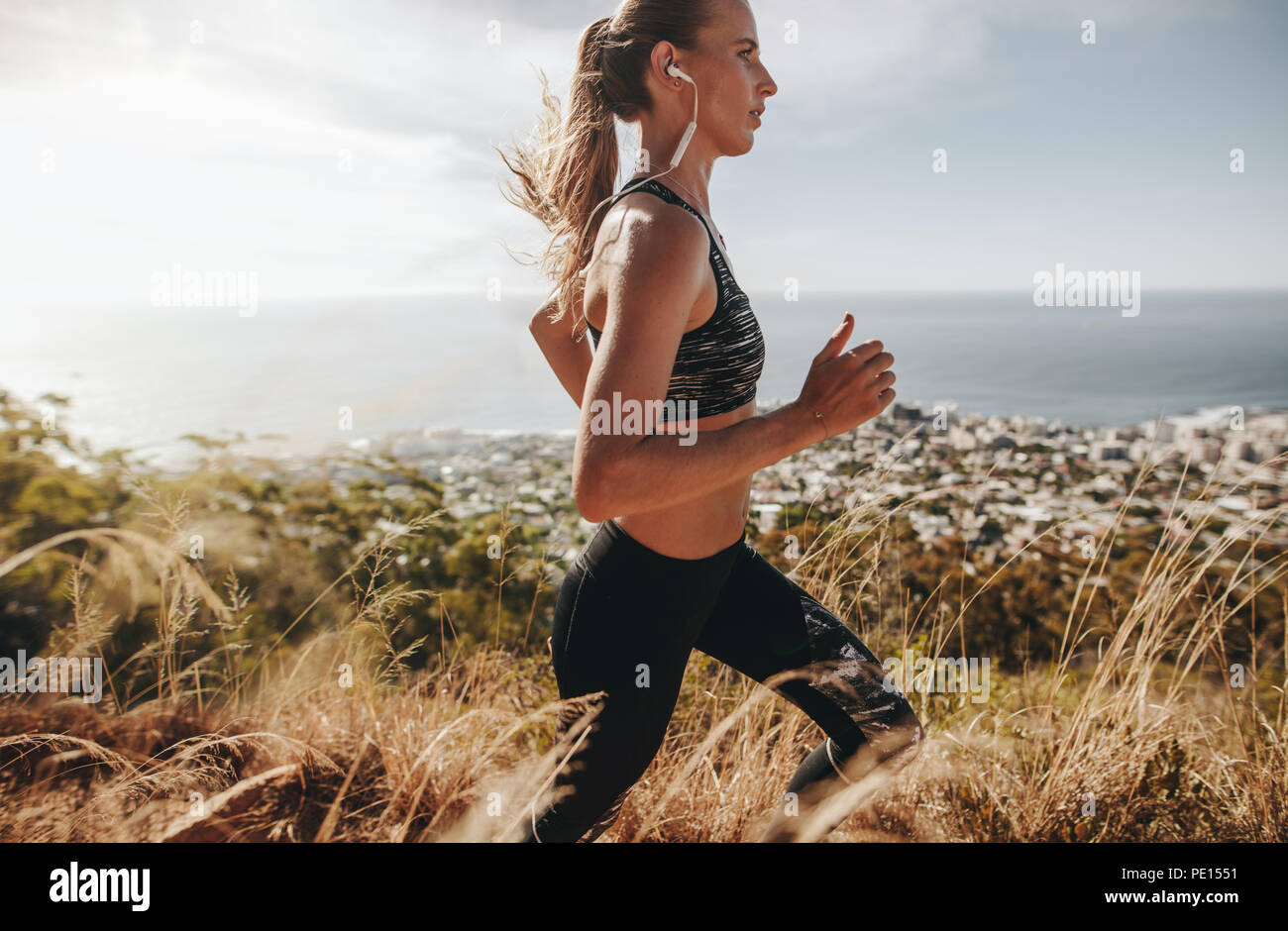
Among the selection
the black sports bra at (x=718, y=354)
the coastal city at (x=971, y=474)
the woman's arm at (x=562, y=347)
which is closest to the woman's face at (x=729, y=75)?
the black sports bra at (x=718, y=354)

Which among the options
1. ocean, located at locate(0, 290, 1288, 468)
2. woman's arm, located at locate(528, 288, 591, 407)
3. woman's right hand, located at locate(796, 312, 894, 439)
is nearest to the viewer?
woman's right hand, located at locate(796, 312, 894, 439)

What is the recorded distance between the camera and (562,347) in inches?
61.7

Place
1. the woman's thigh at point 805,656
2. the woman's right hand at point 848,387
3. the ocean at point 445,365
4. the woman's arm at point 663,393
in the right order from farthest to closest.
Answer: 1. the ocean at point 445,365
2. the woman's thigh at point 805,656
3. the woman's right hand at point 848,387
4. the woman's arm at point 663,393

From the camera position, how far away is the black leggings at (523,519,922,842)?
1197 mm

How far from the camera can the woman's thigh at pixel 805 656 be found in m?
1.35

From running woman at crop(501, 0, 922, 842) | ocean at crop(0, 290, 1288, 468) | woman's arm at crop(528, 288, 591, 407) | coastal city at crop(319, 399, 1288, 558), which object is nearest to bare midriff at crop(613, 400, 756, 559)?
running woman at crop(501, 0, 922, 842)

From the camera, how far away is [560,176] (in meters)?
1.47

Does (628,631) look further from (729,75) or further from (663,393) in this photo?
(729,75)

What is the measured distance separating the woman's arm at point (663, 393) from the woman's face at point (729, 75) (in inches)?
14.9

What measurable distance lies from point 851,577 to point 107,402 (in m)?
3.82

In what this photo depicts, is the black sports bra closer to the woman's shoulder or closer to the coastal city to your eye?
the woman's shoulder

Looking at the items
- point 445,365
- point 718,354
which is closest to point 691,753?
point 718,354

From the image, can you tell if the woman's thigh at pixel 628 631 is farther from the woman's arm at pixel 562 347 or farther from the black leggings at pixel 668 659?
the woman's arm at pixel 562 347
